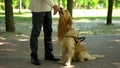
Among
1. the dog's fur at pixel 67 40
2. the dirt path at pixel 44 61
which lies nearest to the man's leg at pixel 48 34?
the dirt path at pixel 44 61

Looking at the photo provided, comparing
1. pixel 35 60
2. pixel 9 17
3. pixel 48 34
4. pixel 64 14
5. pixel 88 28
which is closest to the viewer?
pixel 64 14

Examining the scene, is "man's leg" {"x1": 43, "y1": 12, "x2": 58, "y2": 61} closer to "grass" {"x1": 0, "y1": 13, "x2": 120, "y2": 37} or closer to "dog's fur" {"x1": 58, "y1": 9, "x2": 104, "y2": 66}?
"dog's fur" {"x1": 58, "y1": 9, "x2": 104, "y2": 66}

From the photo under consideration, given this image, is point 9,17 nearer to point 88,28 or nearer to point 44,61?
point 88,28

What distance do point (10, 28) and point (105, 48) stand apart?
7065mm

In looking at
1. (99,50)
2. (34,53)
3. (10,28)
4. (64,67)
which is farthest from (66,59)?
(10,28)

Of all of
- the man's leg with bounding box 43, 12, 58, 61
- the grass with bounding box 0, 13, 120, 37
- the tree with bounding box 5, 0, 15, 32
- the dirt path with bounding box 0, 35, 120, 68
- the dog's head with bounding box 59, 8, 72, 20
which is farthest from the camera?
the grass with bounding box 0, 13, 120, 37

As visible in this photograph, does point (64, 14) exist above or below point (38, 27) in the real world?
above

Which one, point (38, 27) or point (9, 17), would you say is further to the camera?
point (9, 17)

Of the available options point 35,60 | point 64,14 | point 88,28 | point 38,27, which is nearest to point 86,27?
point 88,28

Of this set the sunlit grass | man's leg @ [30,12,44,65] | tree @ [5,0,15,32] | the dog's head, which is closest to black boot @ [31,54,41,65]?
man's leg @ [30,12,44,65]

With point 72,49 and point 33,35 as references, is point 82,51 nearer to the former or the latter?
point 72,49

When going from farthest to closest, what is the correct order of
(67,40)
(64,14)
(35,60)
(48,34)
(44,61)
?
(44,61) < (48,34) < (35,60) < (67,40) < (64,14)

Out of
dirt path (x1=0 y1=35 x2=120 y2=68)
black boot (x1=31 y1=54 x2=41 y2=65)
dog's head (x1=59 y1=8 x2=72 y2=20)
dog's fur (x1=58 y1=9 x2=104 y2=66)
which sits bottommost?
dirt path (x1=0 y1=35 x2=120 y2=68)

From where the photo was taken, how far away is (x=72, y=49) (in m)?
7.98
